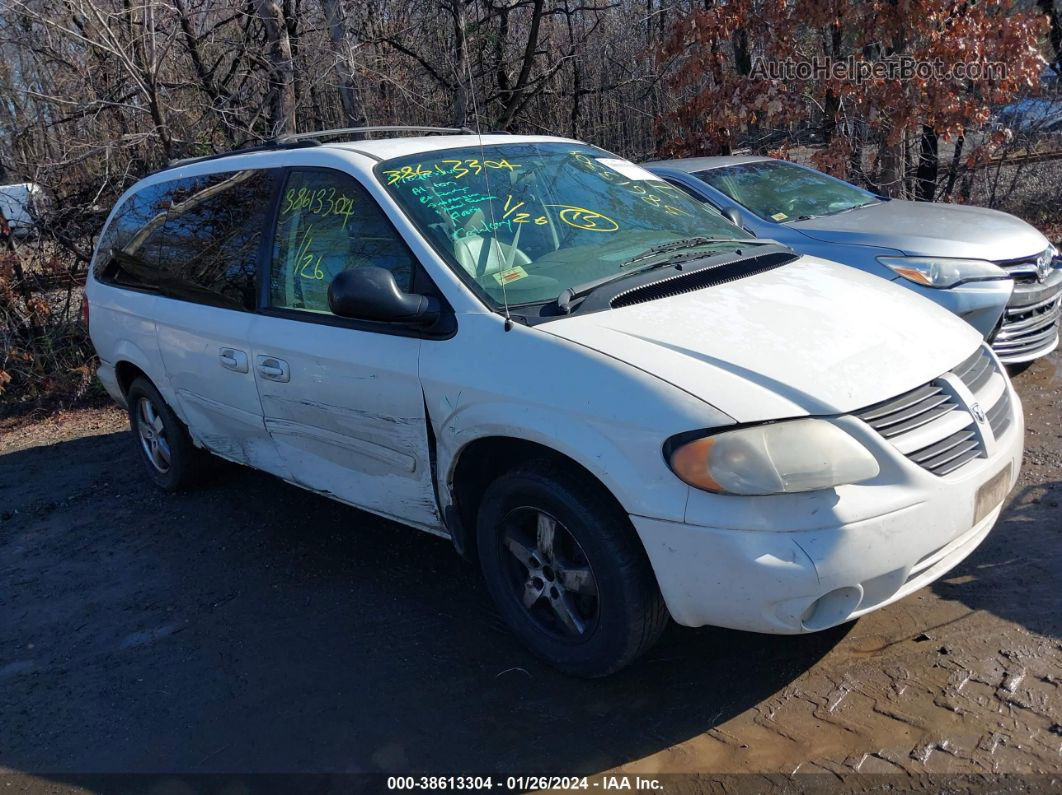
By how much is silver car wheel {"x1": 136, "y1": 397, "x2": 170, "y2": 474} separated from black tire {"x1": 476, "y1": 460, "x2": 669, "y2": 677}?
9.70 ft

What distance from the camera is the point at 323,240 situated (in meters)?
4.15

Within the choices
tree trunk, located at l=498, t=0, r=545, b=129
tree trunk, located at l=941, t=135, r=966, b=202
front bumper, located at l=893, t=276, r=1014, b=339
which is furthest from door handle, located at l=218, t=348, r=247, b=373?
tree trunk, located at l=941, t=135, r=966, b=202

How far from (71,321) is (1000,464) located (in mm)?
8134

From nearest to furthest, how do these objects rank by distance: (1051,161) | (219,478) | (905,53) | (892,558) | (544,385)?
1. (892,558)
2. (544,385)
3. (219,478)
4. (905,53)
5. (1051,161)

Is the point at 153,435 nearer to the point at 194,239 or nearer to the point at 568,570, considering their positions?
the point at 194,239

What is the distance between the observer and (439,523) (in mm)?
3766

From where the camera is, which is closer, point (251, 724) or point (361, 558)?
point (251, 724)

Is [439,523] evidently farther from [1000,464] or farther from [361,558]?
[1000,464]

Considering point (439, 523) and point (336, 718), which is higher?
point (439, 523)

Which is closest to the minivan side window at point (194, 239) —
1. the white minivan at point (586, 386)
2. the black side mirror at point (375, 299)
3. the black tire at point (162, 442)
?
the white minivan at point (586, 386)

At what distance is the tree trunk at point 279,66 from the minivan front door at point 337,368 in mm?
5260

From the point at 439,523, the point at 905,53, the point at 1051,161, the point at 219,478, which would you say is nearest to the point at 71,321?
the point at 219,478

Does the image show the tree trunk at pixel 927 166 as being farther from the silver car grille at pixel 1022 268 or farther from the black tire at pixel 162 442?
the black tire at pixel 162 442

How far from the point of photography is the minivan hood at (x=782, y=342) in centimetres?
290
